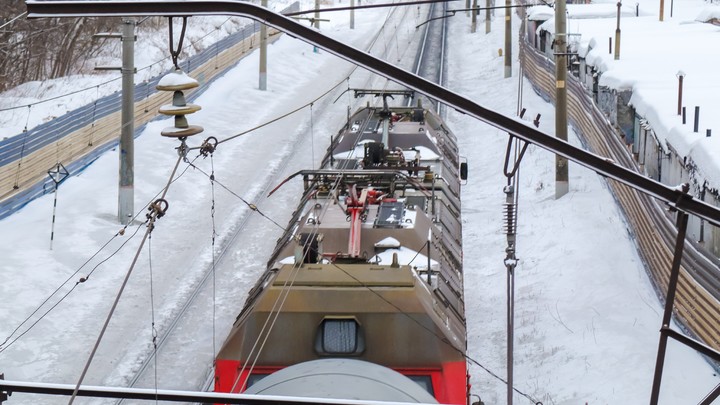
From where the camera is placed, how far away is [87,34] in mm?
39344

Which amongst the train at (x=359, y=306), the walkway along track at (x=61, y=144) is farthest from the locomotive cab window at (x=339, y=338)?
the walkway along track at (x=61, y=144)

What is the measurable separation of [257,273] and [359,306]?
10644 millimetres

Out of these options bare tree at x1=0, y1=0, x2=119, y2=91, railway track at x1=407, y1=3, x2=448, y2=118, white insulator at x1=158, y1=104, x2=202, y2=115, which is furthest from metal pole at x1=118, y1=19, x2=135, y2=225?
white insulator at x1=158, y1=104, x2=202, y2=115

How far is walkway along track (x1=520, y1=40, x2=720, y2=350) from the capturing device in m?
12.9

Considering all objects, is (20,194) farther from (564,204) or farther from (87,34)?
(87,34)

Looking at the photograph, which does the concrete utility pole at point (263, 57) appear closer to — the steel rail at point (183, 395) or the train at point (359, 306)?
the train at point (359, 306)

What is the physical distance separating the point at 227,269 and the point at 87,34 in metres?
21.8

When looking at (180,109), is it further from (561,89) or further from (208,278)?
(561,89)

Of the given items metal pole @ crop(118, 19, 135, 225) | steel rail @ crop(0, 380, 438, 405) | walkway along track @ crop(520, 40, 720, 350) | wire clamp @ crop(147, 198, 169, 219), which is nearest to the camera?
steel rail @ crop(0, 380, 438, 405)

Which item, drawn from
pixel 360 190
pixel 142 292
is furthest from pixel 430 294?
pixel 142 292

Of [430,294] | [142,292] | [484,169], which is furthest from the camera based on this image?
[484,169]

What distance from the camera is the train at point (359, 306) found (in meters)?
7.93

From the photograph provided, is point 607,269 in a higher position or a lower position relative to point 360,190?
lower

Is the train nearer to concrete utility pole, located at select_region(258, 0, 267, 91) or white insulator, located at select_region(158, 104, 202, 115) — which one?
white insulator, located at select_region(158, 104, 202, 115)
